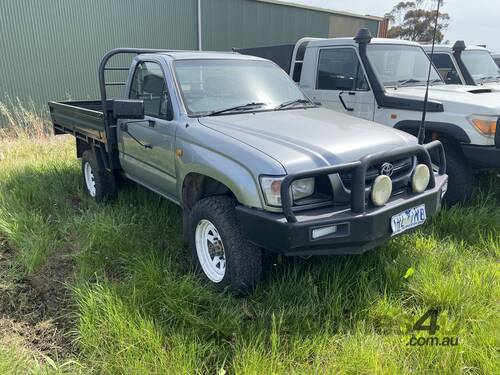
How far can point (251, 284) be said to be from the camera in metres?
3.08

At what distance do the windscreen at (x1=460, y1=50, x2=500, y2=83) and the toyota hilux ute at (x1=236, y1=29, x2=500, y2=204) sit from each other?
1.53 metres

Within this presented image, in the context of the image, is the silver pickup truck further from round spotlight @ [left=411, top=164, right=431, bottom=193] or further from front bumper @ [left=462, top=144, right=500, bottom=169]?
front bumper @ [left=462, top=144, right=500, bottom=169]

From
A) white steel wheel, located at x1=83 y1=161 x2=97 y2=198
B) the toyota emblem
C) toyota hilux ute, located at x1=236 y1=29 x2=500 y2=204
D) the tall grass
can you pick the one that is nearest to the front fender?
the toyota emblem

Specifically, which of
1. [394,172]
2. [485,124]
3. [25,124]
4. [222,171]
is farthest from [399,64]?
[25,124]

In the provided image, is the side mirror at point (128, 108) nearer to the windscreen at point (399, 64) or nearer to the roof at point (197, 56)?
the roof at point (197, 56)

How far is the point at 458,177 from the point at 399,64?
1.90 metres

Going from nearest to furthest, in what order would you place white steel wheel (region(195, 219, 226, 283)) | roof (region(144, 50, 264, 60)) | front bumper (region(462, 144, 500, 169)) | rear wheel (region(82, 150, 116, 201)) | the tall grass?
1. white steel wheel (region(195, 219, 226, 283))
2. roof (region(144, 50, 264, 60))
3. front bumper (region(462, 144, 500, 169))
4. rear wheel (region(82, 150, 116, 201))
5. the tall grass

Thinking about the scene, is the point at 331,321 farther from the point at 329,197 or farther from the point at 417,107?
the point at 417,107

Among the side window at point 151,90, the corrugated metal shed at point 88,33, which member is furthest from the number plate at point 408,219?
the corrugated metal shed at point 88,33

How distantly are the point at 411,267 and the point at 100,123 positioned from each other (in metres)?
3.43

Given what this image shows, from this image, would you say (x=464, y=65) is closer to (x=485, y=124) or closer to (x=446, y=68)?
(x=446, y=68)

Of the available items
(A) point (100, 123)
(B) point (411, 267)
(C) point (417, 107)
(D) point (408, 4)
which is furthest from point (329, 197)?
(D) point (408, 4)

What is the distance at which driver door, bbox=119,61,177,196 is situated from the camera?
3779mm

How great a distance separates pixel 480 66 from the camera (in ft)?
24.5
